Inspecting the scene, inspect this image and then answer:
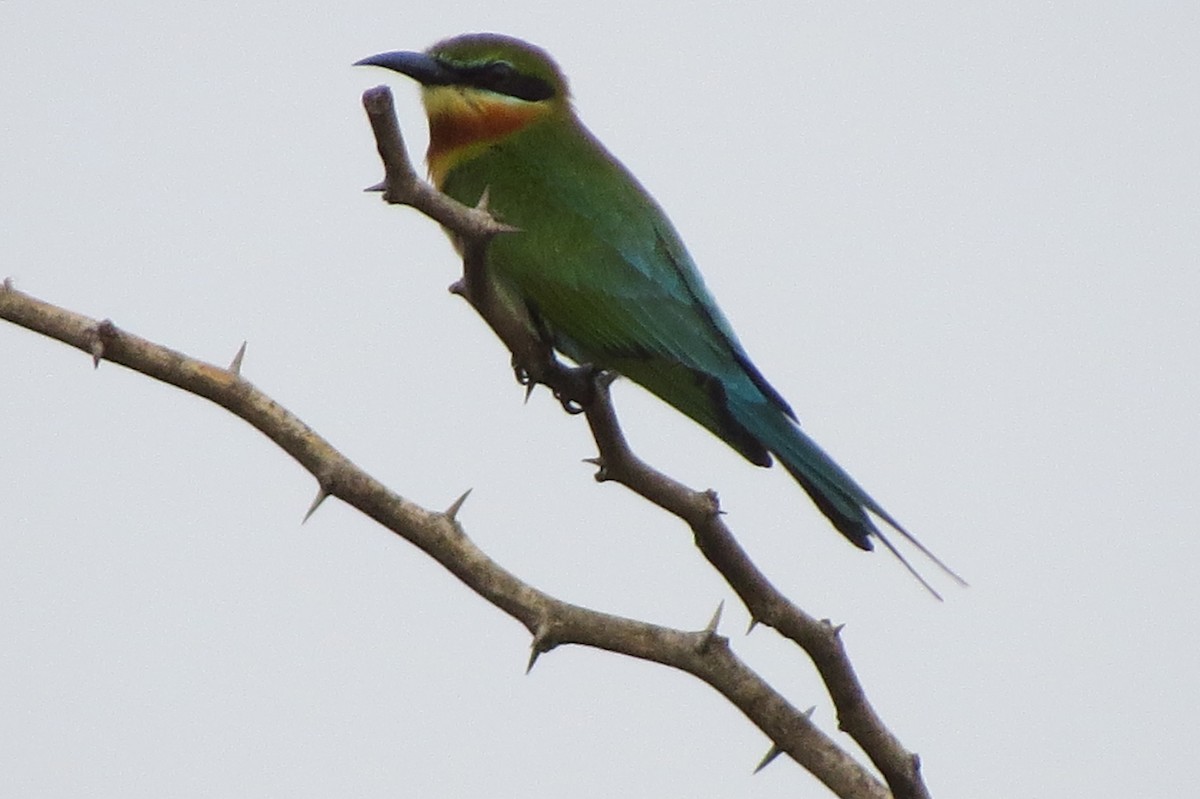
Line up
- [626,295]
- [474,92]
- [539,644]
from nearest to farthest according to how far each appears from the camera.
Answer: [539,644], [626,295], [474,92]

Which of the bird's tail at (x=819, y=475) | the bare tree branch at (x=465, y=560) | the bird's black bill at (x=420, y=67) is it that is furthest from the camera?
the bird's black bill at (x=420, y=67)

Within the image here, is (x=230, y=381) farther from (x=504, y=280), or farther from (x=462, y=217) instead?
(x=504, y=280)

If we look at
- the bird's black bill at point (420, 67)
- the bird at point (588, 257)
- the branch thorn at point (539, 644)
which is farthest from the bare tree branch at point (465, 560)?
the bird's black bill at point (420, 67)

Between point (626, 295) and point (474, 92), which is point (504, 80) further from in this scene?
point (626, 295)

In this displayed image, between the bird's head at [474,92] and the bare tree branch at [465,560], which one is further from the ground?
the bird's head at [474,92]

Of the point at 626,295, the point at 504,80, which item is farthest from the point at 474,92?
the point at 626,295

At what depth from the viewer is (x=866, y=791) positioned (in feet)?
8.38

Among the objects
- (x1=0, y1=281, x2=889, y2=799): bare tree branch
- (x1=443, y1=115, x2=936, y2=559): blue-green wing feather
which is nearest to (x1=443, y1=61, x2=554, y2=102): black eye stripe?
(x1=443, y1=115, x2=936, y2=559): blue-green wing feather

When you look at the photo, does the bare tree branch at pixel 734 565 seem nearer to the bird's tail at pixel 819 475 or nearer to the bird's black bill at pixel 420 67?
the bird's tail at pixel 819 475

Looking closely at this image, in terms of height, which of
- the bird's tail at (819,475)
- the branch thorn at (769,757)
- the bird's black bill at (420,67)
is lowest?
the branch thorn at (769,757)

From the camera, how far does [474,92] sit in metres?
4.31

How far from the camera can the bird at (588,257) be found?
3.50 metres

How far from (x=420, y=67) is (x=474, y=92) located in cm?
17

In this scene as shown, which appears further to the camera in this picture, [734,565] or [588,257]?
[588,257]
